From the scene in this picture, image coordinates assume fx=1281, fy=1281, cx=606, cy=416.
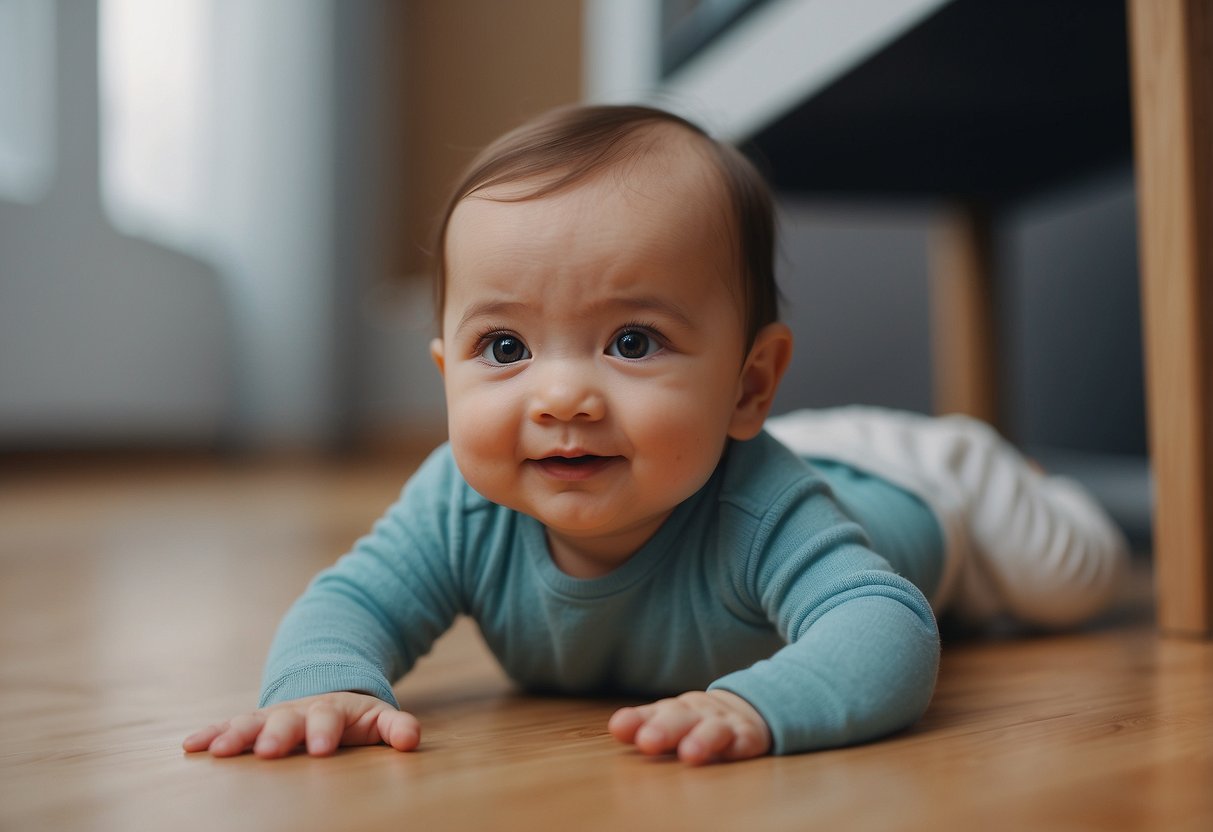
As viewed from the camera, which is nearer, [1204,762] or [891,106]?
[1204,762]

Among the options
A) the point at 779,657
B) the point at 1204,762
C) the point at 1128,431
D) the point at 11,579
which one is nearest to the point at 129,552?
the point at 11,579

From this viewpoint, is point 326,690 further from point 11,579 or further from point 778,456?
point 11,579

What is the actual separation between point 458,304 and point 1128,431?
1.64 meters

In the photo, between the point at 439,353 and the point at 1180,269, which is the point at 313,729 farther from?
the point at 1180,269

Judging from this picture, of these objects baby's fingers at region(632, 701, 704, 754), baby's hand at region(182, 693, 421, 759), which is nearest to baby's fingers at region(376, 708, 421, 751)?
baby's hand at region(182, 693, 421, 759)

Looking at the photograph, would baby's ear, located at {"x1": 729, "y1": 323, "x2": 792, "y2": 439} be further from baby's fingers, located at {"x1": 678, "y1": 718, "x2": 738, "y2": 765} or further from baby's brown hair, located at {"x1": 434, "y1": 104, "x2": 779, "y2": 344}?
baby's fingers, located at {"x1": 678, "y1": 718, "x2": 738, "y2": 765}

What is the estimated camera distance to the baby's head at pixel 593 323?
2.00 feet

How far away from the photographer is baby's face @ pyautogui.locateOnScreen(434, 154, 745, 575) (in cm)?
61

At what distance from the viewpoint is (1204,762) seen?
531 mm

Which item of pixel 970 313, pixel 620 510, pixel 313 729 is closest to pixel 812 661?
pixel 620 510

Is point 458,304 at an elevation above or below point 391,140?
below

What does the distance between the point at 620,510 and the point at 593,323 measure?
3.6 inches

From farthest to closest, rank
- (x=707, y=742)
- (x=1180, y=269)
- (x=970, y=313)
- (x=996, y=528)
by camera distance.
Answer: (x=970, y=313) → (x=996, y=528) → (x=1180, y=269) → (x=707, y=742)

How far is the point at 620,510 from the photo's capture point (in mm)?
621
